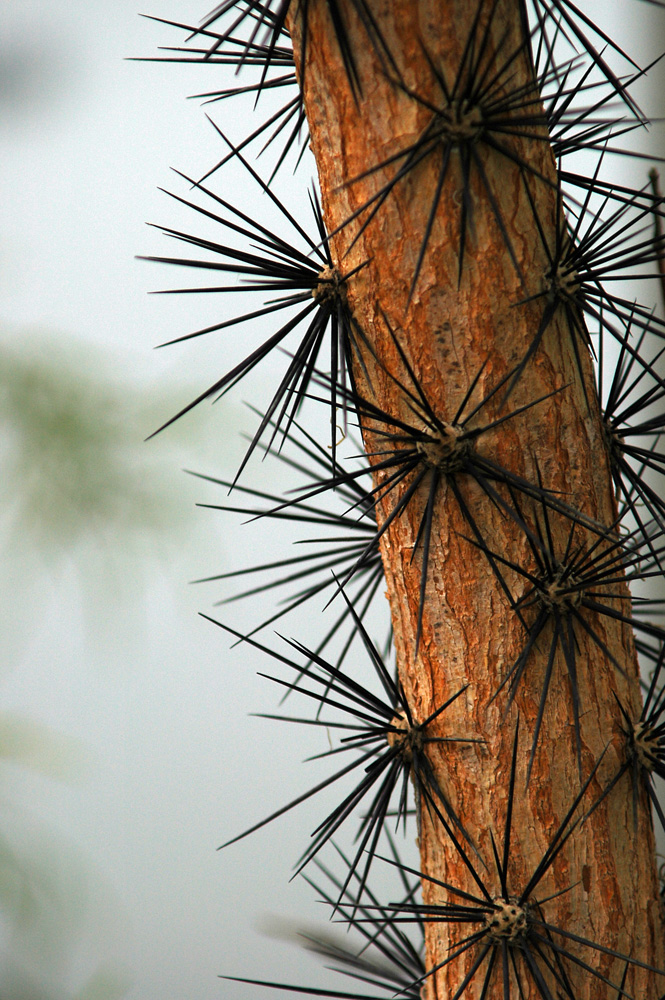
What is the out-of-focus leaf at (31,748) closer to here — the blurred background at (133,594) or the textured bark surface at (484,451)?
the blurred background at (133,594)

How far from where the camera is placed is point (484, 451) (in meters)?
0.38

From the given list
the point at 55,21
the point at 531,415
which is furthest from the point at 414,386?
the point at 55,21

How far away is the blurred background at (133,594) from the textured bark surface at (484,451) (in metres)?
0.55

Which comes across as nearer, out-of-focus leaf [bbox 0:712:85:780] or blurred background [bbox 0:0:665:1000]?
out-of-focus leaf [bbox 0:712:85:780]

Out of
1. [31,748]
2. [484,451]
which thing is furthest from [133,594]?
[484,451]

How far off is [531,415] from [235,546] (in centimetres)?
76

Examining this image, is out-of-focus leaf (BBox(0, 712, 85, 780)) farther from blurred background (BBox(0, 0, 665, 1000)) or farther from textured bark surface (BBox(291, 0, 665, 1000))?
textured bark surface (BBox(291, 0, 665, 1000))

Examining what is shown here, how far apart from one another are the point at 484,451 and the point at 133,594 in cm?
68

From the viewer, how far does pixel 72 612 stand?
3.35 feet

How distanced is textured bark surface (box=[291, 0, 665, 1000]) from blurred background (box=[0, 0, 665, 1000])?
548mm

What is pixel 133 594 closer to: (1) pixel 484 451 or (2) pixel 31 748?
(2) pixel 31 748

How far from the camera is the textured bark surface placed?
1.20ft

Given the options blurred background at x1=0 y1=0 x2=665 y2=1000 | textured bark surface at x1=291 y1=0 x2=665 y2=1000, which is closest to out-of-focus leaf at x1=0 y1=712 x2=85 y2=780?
blurred background at x1=0 y1=0 x2=665 y2=1000

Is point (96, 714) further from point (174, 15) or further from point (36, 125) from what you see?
point (174, 15)
